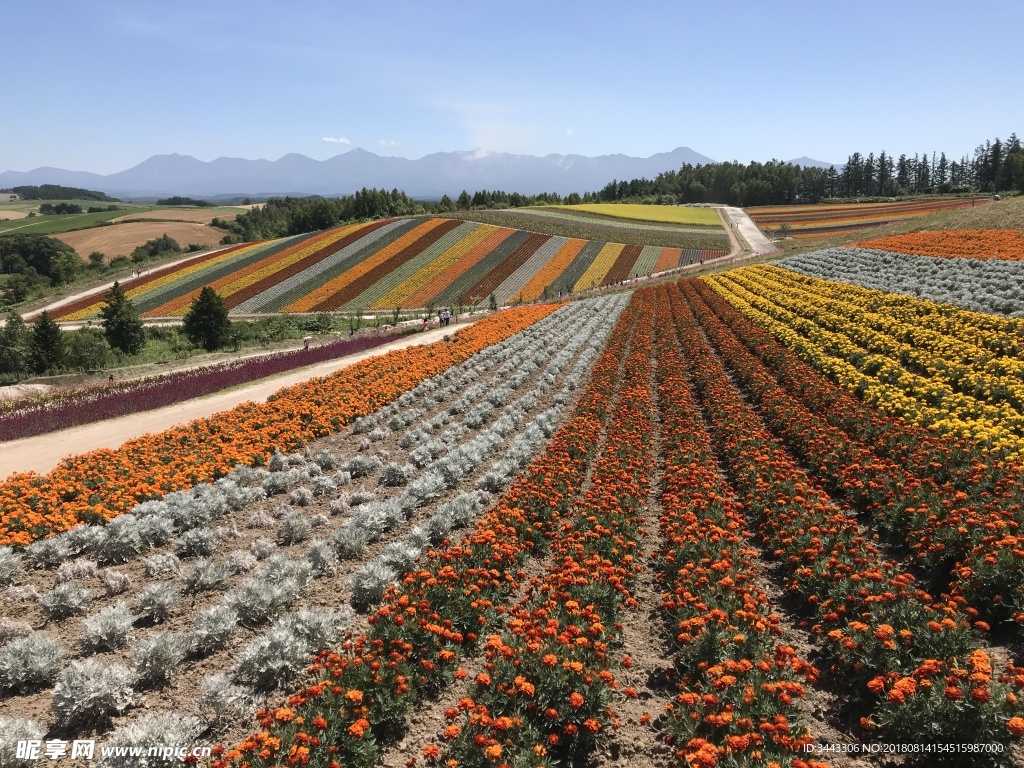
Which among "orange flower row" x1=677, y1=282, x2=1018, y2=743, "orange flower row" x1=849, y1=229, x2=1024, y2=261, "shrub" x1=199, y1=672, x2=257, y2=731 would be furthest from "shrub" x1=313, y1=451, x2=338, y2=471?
"orange flower row" x1=849, y1=229, x2=1024, y2=261

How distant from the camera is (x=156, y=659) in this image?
19.9ft

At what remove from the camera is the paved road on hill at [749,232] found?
70456 mm

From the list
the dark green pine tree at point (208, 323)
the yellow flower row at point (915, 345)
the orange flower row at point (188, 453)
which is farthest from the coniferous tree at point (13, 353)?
the yellow flower row at point (915, 345)

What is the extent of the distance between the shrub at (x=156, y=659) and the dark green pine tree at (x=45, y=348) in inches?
1360

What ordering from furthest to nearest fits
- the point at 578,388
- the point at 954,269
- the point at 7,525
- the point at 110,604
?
the point at 954,269
the point at 578,388
the point at 7,525
the point at 110,604

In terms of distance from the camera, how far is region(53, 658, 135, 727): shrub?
215 inches

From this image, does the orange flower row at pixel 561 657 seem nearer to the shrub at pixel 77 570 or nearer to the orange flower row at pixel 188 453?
the shrub at pixel 77 570

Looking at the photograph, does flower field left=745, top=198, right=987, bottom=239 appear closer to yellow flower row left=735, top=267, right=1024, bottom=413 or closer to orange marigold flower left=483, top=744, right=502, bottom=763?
yellow flower row left=735, top=267, right=1024, bottom=413

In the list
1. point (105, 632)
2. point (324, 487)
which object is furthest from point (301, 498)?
point (105, 632)

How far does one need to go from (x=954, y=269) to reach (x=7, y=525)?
38113 mm

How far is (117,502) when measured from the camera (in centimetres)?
1070

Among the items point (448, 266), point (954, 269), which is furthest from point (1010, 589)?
point (448, 266)

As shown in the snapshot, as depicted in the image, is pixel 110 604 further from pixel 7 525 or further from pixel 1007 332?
pixel 1007 332

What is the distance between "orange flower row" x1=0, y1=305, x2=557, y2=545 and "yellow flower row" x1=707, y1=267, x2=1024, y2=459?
1491 cm
